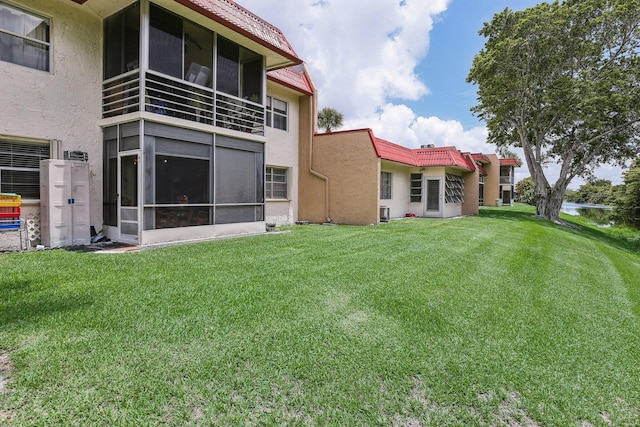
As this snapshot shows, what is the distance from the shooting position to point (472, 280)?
261 inches

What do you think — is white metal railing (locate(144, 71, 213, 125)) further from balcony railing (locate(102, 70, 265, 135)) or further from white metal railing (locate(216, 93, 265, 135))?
white metal railing (locate(216, 93, 265, 135))

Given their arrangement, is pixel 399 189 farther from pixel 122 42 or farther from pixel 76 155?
pixel 76 155

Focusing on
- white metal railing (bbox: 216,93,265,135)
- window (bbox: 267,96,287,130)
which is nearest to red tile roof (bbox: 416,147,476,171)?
window (bbox: 267,96,287,130)

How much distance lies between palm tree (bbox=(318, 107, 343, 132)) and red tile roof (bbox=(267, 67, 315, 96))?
18.6m

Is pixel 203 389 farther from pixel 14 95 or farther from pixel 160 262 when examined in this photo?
pixel 14 95

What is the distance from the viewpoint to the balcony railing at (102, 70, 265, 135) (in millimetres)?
8547

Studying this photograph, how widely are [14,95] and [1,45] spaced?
1.04 meters

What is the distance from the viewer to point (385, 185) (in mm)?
19109

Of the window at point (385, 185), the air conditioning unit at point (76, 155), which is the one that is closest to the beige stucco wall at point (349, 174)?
the window at point (385, 185)

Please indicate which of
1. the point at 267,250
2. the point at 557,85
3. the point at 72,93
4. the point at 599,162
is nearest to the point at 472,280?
the point at 267,250

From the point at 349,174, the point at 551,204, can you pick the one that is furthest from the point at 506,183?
the point at 349,174

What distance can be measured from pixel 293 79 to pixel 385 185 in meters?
7.38

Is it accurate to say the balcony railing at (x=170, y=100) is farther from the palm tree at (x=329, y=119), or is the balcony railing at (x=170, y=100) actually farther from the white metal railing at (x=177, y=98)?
the palm tree at (x=329, y=119)

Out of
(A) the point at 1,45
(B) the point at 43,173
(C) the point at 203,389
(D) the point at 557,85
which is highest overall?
(D) the point at 557,85
